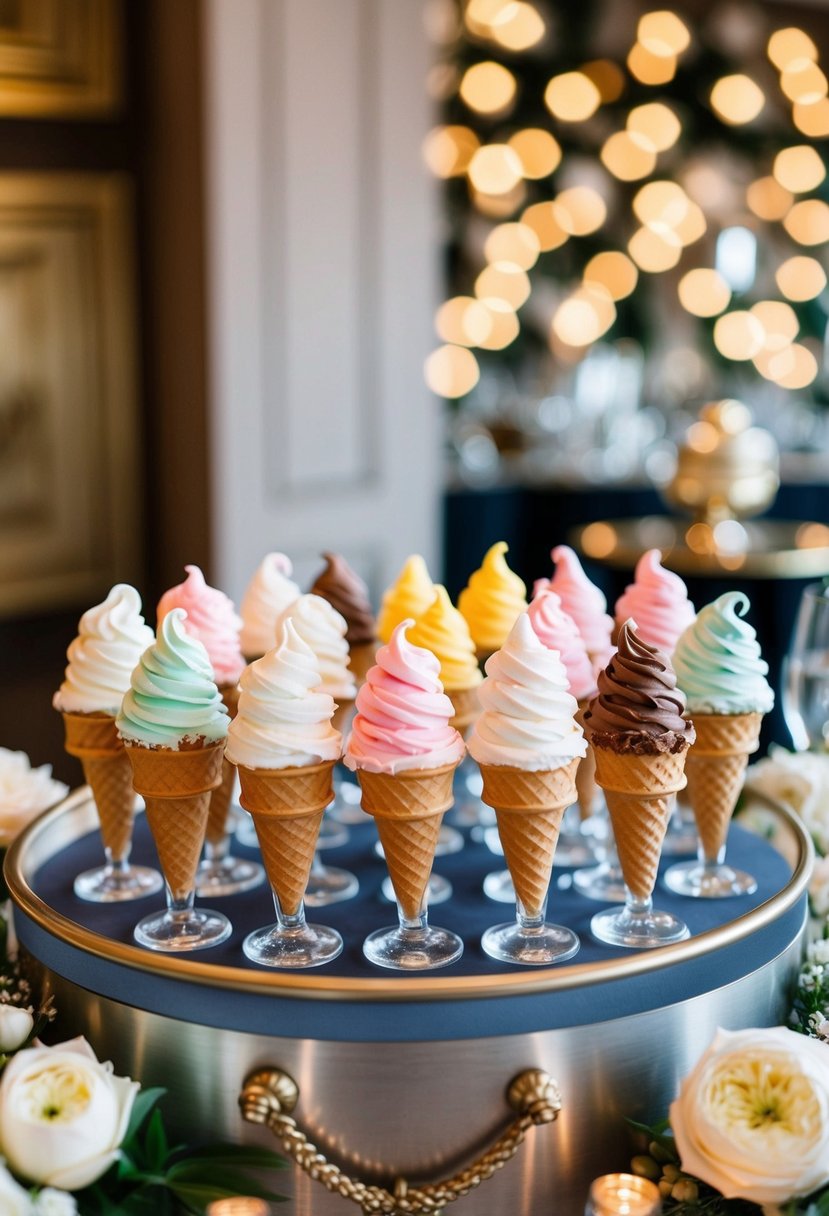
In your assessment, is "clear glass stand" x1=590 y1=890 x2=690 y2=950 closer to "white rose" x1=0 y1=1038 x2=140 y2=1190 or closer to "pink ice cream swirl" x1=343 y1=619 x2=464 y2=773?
"pink ice cream swirl" x1=343 y1=619 x2=464 y2=773

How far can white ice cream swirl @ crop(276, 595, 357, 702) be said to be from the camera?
1.53 meters

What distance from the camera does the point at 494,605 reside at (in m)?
1.77

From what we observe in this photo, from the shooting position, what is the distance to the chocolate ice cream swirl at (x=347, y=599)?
1771mm

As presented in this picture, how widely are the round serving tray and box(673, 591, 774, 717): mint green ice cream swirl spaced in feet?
0.68

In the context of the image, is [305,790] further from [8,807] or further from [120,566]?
[120,566]

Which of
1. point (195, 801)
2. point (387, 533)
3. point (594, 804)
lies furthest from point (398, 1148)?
point (387, 533)

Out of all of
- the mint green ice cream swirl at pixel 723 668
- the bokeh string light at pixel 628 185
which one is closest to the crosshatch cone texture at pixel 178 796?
the mint green ice cream swirl at pixel 723 668

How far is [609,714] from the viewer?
136 cm

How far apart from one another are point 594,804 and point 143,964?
0.67m

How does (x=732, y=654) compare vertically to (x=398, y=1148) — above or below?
above

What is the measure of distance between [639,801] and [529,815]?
121mm

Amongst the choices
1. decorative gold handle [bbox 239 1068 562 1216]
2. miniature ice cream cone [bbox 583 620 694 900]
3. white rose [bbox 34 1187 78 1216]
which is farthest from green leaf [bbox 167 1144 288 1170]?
miniature ice cream cone [bbox 583 620 694 900]

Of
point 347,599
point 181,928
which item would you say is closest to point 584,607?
point 347,599

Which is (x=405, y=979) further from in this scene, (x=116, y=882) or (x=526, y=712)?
(x=116, y=882)
